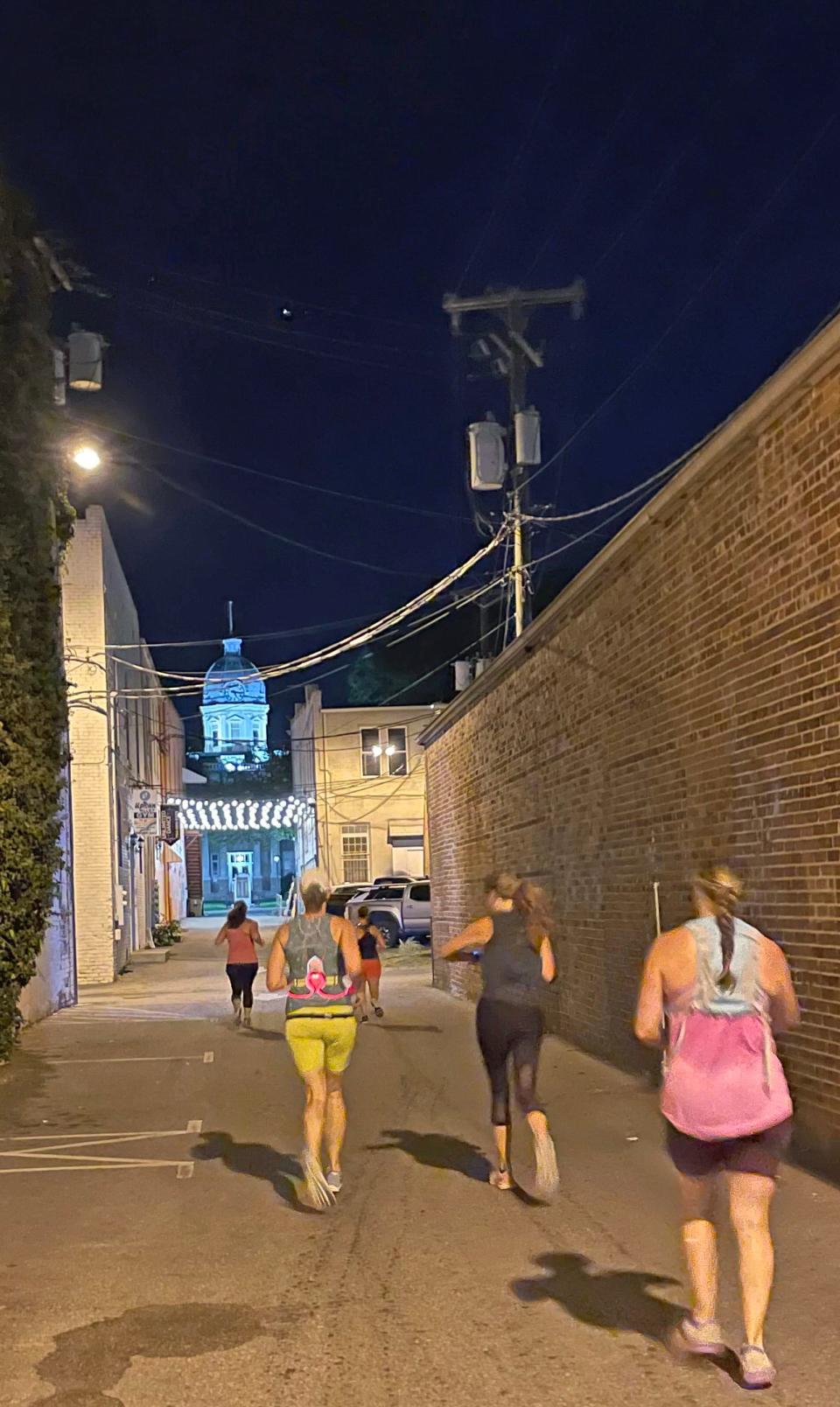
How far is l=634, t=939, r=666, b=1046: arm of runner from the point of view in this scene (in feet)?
16.5

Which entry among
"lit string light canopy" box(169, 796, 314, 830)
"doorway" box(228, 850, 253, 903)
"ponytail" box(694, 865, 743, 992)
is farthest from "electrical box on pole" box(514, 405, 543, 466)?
"doorway" box(228, 850, 253, 903)

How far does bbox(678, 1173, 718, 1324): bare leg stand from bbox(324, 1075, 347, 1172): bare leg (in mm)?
3175

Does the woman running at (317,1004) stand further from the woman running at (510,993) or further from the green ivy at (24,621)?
the green ivy at (24,621)

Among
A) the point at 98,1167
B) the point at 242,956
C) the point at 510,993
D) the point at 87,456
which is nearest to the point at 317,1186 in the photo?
the point at 510,993

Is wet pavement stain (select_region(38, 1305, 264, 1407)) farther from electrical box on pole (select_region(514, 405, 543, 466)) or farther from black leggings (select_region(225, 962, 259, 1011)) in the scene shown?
electrical box on pole (select_region(514, 405, 543, 466))

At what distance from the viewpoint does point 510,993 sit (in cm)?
781

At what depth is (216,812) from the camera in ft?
197

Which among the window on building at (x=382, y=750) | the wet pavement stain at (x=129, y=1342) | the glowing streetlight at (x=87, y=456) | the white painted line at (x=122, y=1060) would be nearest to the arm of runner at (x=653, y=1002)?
the wet pavement stain at (x=129, y=1342)

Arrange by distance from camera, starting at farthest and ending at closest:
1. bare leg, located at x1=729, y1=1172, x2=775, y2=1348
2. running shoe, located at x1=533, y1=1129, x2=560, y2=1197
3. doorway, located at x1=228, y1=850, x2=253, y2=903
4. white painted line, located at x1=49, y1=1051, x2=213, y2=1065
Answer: doorway, located at x1=228, y1=850, x2=253, y2=903 < white painted line, located at x1=49, y1=1051, x2=213, y2=1065 < running shoe, located at x1=533, y1=1129, x2=560, y2=1197 < bare leg, located at x1=729, y1=1172, x2=775, y2=1348

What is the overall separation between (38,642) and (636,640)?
729 cm

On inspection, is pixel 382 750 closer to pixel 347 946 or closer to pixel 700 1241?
pixel 347 946

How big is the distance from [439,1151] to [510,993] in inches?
79.2

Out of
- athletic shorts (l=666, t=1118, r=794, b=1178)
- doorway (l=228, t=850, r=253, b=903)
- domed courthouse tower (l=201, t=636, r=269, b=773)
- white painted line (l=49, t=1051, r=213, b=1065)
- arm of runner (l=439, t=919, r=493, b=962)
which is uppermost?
domed courthouse tower (l=201, t=636, r=269, b=773)

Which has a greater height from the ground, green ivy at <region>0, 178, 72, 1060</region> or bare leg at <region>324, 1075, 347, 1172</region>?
green ivy at <region>0, 178, 72, 1060</region>
